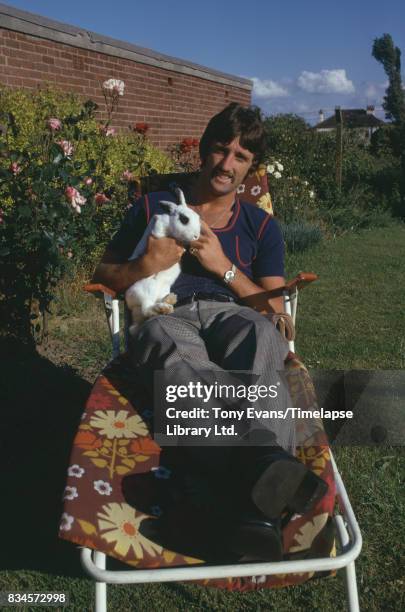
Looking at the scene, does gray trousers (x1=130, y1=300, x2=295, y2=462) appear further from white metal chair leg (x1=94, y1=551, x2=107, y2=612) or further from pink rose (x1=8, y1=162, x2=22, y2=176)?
pink rose (x1=8, y1=162, x2=22, y2=176)

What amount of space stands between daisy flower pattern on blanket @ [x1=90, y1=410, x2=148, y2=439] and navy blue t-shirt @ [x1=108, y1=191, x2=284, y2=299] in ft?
2.71

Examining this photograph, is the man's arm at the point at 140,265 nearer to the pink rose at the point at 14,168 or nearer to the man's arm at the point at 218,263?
the man's arm at the point at 218,263

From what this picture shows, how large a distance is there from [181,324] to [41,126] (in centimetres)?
332

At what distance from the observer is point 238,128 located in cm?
288

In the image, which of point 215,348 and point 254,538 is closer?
point 254,538

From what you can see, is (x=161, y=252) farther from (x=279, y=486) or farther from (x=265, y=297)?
(x=279, y=486)

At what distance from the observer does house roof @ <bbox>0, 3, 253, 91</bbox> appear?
6184mm

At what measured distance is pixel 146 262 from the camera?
267cm

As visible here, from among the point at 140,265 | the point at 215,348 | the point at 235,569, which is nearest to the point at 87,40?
the point at 140,265

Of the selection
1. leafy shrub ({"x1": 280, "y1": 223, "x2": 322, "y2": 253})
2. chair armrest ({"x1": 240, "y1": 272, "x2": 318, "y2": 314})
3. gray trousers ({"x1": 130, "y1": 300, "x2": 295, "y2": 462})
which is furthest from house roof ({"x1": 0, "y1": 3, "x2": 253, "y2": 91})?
gray trousers ({"x1": 130, "y1": 300, "x2": 295, "y2": 462})

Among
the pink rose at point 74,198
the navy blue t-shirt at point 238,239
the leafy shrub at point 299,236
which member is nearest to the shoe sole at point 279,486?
the navy blue t-shirt at point 238,239

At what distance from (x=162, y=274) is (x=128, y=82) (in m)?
6.77

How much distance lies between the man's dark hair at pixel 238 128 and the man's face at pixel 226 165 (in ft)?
0.09

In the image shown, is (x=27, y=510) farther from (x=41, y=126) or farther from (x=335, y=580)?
(x=41, y=126)
